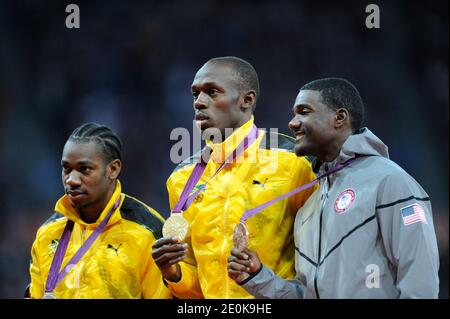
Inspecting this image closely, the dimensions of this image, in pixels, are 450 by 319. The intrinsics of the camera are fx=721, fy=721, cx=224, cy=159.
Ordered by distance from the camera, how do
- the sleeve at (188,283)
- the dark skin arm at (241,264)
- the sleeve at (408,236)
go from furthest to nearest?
the sleeve at (188,283) < the dark skin arm at (241,264) < the sleeve at (408,236)

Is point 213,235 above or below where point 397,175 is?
below

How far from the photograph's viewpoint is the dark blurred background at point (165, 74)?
21.0ft

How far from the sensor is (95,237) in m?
3.42

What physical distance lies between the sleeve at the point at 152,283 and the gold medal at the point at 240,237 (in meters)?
0.65

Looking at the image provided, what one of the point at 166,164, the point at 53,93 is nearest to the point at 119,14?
the point at 53,93

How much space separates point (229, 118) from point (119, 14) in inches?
160

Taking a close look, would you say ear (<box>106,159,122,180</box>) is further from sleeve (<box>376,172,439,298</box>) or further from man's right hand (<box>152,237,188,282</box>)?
sleeve (<box>376,172,439,298</box>)

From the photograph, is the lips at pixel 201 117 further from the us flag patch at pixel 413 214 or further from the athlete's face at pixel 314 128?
the us flag patch at pixel 413 214

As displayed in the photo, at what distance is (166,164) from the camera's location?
6.27 m

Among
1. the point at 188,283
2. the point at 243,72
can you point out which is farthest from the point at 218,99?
the point at 188,283

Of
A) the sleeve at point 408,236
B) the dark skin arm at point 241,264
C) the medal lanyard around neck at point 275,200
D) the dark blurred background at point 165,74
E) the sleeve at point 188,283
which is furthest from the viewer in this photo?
the dark blurred background at point 165,74

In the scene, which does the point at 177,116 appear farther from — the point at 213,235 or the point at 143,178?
the point at 213,235

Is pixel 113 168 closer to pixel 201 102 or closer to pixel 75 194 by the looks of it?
pixel 75 194

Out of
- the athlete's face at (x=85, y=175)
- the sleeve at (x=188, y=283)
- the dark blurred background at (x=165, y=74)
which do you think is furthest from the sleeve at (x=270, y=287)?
the dark blurred background at (x=165, y=74)
